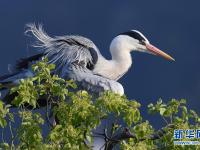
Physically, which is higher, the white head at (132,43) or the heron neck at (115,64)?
the white head at (132,43)

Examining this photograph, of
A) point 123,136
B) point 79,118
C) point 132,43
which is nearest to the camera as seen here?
point 79,118

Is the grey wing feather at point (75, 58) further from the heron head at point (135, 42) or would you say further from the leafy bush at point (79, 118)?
the leafy bush at point (79, 118)

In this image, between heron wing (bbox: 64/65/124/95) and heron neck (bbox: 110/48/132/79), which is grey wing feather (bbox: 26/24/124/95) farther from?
heron neck (bbox: 110/48/132/79)

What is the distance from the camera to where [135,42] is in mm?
11164

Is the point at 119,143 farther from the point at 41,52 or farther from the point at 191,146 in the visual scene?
the point at 41,52

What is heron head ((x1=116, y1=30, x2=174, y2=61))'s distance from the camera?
11.0 meters

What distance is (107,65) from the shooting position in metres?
10.7

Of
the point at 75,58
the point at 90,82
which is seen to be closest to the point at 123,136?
the point at 90,82

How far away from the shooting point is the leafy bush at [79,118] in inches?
245

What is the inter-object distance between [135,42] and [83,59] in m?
1.11

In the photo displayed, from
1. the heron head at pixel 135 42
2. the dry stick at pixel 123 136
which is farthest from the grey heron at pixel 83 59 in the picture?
the dry stick at pixel 123 136

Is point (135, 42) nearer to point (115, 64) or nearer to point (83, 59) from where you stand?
point (115, 64)

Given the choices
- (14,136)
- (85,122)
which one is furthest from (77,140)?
(14,136)

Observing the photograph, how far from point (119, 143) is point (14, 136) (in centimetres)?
75
